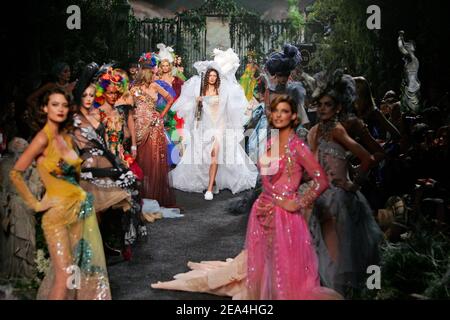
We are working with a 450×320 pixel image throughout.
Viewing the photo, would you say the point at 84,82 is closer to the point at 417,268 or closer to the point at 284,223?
the point at 284,223

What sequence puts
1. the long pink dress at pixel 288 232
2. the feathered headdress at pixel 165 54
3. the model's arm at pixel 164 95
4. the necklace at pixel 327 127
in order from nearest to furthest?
the long pink dress at pixel 288 232, the necklace at pixel 327 127, the model's arm at pixel 164 95, the feathered headdress at pixel 165 54

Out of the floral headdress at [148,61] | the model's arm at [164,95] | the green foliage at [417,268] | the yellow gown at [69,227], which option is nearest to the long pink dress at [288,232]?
the green foliage at [417,268]

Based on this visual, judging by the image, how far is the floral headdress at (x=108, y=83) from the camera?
686cm

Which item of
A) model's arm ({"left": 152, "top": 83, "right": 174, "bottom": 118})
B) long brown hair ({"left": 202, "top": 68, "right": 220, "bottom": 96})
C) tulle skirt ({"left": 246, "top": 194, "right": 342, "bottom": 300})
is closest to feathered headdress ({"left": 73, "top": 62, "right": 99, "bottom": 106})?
tulle skirt ({"left": 246, "top": 194, "right": 342, "bottom": 300})

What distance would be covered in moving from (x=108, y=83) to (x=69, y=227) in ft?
8.51

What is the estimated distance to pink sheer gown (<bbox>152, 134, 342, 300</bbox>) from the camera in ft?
15.2

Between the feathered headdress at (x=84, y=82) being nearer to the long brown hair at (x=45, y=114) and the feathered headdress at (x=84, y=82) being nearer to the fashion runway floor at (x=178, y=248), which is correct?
the long brown hair at (x=45, y=114)

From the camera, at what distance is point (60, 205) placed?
452cm

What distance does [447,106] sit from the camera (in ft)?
27.7

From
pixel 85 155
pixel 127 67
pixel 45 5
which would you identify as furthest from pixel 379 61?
pixel 85 155

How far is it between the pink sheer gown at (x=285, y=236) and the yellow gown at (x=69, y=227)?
111 cm

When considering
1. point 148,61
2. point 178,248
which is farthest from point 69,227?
point 148,61

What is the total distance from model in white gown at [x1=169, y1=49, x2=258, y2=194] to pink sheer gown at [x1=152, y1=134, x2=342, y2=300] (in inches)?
193

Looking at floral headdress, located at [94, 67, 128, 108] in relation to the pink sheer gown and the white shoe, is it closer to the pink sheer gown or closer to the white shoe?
the pink sheer gown
